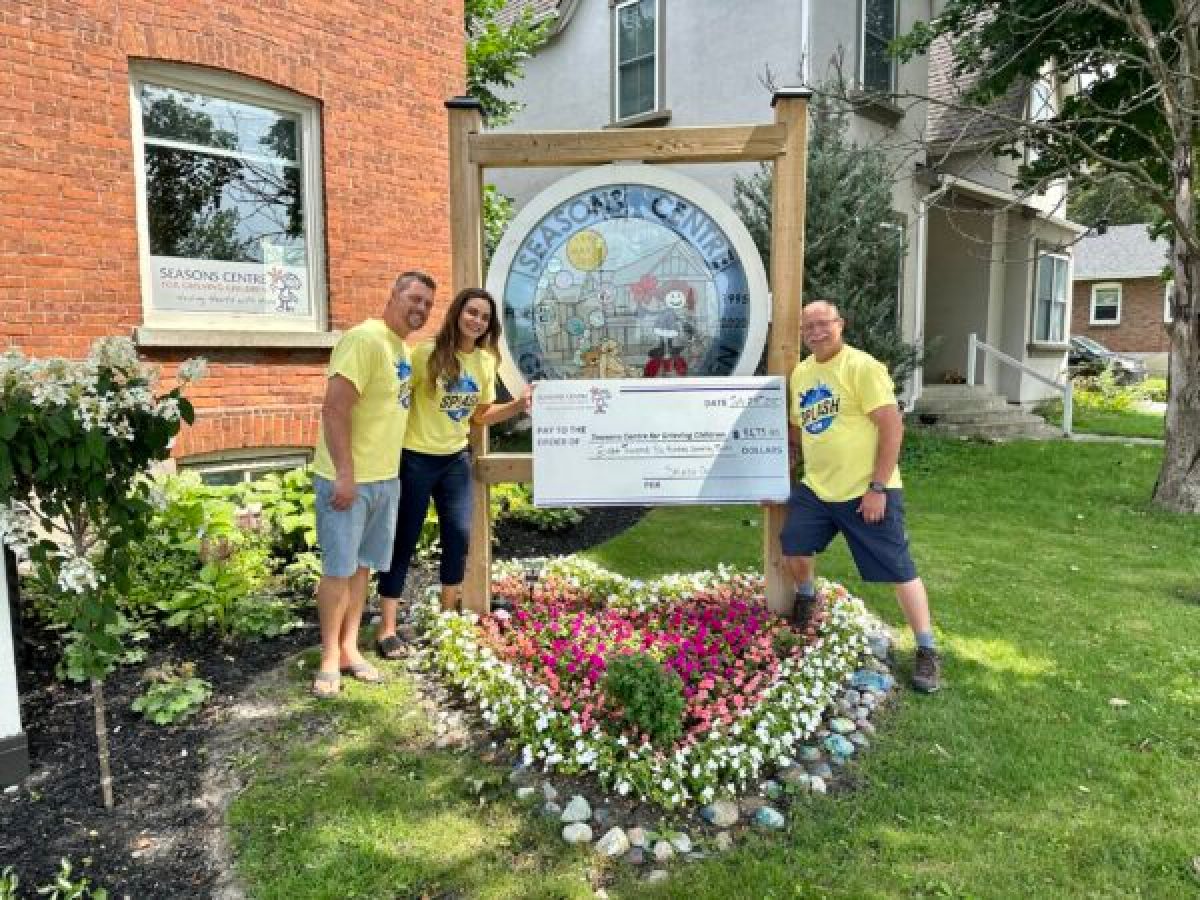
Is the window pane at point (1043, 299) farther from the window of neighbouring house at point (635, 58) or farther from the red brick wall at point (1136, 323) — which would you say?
the red brick wall at point (1136, 323)

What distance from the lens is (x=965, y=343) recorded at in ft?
46.4

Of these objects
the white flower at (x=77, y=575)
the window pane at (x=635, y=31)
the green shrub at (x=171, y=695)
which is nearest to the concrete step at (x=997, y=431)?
the window pane at (x=635, y=31)

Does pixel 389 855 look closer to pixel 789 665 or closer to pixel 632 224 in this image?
pixel 789 665

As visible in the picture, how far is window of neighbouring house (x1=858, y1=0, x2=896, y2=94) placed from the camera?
35.8ft

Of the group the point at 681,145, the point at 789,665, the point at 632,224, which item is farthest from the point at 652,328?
the point at 789,665

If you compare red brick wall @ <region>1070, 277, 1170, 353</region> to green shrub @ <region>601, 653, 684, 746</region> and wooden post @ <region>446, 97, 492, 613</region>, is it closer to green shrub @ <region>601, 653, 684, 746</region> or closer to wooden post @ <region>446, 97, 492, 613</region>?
wooden post @ <region>446, 97, 492, 613</region>

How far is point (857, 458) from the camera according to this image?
3.63 metres

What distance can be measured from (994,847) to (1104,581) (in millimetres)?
3563

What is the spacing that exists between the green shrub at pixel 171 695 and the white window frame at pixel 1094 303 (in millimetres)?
35493

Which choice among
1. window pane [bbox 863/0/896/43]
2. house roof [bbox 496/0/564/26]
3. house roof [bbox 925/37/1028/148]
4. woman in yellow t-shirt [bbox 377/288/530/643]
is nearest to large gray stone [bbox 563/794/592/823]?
woman in yellow t-shirt [bbox 377/288/530/643]

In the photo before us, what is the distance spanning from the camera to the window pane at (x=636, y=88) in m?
11.8

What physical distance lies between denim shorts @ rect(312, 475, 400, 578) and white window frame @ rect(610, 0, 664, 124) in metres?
9.32

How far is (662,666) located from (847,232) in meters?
7.12

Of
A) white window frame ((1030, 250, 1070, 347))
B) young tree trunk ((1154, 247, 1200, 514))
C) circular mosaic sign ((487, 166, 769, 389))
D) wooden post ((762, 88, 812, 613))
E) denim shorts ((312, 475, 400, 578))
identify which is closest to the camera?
denim shorts ((312, 475, 400, 578))
